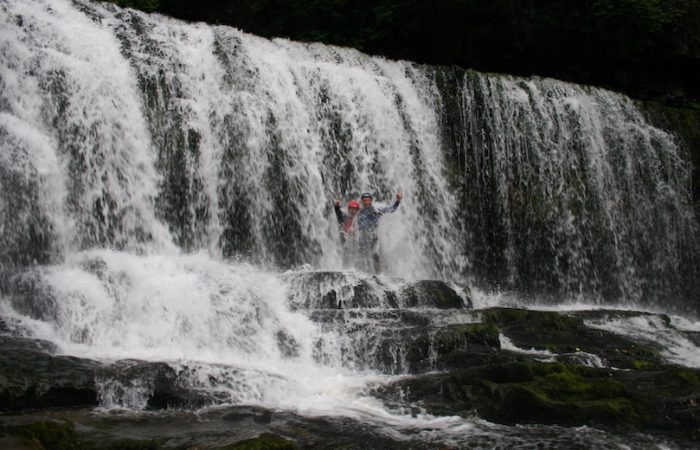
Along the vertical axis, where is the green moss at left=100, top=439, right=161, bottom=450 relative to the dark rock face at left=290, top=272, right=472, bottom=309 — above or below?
below

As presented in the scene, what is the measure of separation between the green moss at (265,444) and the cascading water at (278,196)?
1396mm

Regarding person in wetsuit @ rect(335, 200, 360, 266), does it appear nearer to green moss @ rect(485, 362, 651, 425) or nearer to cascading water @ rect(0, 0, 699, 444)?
cascading water @ rect(0, 0, 699, 444)

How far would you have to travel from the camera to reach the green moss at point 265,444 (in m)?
5.75

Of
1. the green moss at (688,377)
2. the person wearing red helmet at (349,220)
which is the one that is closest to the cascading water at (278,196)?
the person wearing red helmet at (349,220)

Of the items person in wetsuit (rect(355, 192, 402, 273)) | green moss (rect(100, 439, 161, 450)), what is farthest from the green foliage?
green moss (rect(100, 439, 161, 450))

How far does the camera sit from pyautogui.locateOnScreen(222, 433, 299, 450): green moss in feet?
18.9

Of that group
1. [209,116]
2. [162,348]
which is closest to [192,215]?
[209,116]

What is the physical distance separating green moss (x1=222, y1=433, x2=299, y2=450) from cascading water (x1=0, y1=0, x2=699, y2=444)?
1396 millimetres

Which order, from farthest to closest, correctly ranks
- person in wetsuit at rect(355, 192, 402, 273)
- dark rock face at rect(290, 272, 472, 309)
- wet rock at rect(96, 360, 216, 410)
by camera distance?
person in wetsuit at rect(355, 192, 402, 273), dark rock face at rect(290, 272, 472, 309), wet rock at rect(96, 360, 216, 410)

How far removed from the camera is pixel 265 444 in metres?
5.83

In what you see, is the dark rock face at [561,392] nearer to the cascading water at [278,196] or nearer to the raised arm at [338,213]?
the cascading water at [278,196]

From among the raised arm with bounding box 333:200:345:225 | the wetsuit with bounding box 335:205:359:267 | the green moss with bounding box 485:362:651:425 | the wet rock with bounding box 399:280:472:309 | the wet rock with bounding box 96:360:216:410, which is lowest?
the green moss with bounding box 485:362:651:425

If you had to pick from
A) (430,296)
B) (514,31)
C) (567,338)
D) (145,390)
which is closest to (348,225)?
(430,296)

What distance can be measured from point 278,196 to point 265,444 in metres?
9.01
